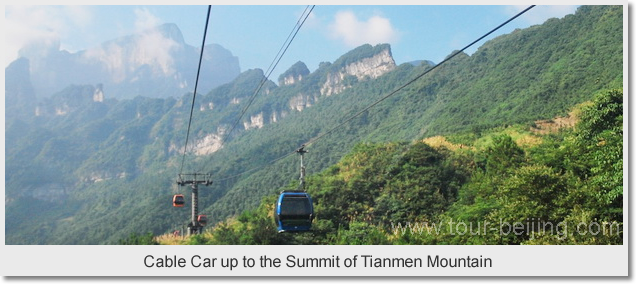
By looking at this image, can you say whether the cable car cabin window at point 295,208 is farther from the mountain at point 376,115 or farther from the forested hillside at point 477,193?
the mountain at point 376,115

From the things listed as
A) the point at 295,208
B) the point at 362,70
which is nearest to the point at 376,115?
the point at 362,70

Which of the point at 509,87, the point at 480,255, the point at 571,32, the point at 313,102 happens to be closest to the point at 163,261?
the point at 480,255

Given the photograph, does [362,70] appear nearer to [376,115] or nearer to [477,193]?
[376,115]

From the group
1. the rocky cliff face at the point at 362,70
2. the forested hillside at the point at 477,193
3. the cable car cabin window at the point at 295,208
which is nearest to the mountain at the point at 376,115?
the rocky cliff face at the point at 362,70

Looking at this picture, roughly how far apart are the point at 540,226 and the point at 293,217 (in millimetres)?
9668

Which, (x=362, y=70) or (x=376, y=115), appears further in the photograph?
(x=362, y=70)

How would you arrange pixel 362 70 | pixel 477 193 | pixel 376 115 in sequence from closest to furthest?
pixel 477 193 → pixel 376 115 → pixel 362 70

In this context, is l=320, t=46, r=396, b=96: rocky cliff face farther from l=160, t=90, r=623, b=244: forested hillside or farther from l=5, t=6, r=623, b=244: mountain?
l=160, t=90, r=623, b=244: forested hillside

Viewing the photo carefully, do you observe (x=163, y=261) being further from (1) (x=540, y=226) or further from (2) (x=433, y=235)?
(2) (x=433, y=235)

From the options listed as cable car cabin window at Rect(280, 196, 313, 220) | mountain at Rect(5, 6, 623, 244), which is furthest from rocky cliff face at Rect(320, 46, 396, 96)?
cable car cabin window at Rect(280, 196, 313, 220)

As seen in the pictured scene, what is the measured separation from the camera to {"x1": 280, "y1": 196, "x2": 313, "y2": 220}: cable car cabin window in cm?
1833

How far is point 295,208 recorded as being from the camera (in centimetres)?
1838

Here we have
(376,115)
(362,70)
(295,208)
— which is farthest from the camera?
(362,70)

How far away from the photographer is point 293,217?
60.2ft
